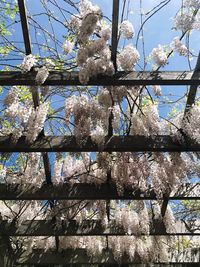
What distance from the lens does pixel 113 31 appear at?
2.71 metres

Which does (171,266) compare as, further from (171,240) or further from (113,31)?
(113,31)

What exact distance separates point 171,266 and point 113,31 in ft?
11.9

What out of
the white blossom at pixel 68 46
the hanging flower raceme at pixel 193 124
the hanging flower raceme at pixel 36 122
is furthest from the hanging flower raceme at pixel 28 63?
the hanging flower raceme at pixel 193 124

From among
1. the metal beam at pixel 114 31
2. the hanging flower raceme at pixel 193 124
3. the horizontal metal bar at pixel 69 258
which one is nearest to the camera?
the metal beam at pixel 114 31

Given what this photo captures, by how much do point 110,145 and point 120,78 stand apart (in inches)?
25.4

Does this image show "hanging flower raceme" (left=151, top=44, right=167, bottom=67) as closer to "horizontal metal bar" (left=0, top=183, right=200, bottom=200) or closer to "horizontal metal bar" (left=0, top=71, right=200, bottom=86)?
"horizontal metal bar" (left=0, top=71, right=200, bottom=86)

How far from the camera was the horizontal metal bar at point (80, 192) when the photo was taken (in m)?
3.88

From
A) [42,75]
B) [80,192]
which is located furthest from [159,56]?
[80,192]

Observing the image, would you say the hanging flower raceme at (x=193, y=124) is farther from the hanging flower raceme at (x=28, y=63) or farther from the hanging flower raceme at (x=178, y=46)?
the hanging flower raceme at (x=28, y=63)

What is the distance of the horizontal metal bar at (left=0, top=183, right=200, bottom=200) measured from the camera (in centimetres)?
388

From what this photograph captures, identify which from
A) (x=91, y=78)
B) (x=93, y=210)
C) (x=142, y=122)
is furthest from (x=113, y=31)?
(x=93, y=210)

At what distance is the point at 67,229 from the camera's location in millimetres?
4637

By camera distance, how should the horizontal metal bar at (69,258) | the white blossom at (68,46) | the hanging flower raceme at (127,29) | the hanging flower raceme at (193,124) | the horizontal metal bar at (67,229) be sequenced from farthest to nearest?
1. the horizontal metal bar at (69,258)
2. the horizontal metal bar at (67,229)
3. the hanging flower raceme at (193,124)
4. the white blossom at (68,46)
5. the hanging flower raceme at (127,29)

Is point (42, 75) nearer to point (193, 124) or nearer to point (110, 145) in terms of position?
point (110, 145)
